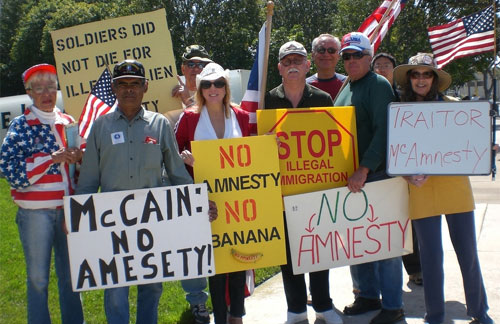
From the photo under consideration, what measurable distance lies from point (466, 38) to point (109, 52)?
359 cm

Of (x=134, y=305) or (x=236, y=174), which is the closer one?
(x=236, y=174)

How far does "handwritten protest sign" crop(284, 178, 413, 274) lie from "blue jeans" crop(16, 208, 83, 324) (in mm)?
1695

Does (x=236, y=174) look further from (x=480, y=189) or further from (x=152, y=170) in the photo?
(x=480, y=189)

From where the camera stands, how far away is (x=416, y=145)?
399cm

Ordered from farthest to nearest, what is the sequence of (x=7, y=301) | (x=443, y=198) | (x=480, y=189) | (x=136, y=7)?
(x=136, y=7) < (x=480, y=189) < (x=7, y=301) < (x=443, y=198)

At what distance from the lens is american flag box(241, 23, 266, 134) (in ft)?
14.3

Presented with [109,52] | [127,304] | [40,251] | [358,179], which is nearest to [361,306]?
[358,179]

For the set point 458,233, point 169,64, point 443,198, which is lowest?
point 458,233

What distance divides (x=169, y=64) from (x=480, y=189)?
7763mm

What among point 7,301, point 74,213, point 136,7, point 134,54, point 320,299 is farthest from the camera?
point 136,7

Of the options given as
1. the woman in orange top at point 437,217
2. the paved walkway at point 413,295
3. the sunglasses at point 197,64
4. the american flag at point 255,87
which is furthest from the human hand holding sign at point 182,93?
the paved walkway at point 413,295

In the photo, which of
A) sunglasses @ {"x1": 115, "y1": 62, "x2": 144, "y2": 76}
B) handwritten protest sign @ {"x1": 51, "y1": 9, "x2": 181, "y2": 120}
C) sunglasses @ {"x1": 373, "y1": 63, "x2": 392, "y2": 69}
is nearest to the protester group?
sunglasses @ {"x1": 115, "y1": 62, "x2": 144, "y2": 76}

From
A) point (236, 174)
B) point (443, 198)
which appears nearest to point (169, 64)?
point (236, 174)

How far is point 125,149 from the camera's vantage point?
359 centimetres
